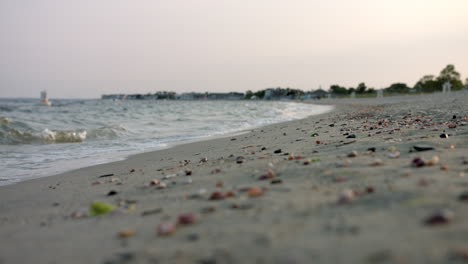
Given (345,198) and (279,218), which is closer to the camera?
(279,218)

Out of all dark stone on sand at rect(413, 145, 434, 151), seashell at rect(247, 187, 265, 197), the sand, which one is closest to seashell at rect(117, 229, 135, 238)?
the sand

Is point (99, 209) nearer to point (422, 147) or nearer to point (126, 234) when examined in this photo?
point (126, 234)

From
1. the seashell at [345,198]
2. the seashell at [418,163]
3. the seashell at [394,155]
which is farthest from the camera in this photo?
the seashell at [394,155]

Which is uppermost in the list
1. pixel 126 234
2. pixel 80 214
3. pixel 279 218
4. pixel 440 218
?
pixel 440 218

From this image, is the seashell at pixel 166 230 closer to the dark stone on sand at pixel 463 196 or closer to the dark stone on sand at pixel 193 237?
the dark stone on sand at pixel 193 237

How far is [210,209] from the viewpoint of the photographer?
8.92 ft

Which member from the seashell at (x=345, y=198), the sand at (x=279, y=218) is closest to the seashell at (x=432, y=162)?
the sand at (x=279, y=218)

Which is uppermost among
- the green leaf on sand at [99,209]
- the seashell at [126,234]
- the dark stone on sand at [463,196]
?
the dark stone on sand at [463,196]

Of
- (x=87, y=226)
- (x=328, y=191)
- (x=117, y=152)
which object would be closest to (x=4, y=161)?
(x=117, y=152)

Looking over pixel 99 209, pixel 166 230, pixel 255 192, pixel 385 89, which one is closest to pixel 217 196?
pixel 255 192

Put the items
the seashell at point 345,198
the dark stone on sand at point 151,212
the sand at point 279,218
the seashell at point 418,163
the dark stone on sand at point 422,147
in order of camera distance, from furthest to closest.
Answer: the dark stone on sand at point 422,147
the seashell at point 418,163
the dark stone on sand at point 151,212
the seashell at point 345,198
the sand at point 279,218

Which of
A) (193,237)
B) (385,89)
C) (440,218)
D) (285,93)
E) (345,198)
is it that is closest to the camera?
(440,218)

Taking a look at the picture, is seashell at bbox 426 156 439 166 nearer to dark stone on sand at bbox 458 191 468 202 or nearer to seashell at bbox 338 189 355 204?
dark stone on sand at bbox 458 191 468 202

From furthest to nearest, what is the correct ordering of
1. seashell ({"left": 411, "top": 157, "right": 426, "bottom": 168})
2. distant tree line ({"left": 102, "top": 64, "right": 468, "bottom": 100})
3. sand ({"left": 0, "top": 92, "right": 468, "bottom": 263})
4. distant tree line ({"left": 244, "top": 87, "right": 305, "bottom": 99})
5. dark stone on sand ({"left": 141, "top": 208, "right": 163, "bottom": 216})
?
distant tree line ({"left": 244, "top": 87, "right": 305, "bottom": 99}) < distant tree line ({"left": 102, "top": 64, "right": 468, "bottom": 100}) < seashell ({"left": 411, "top": 157, "right": 426, "bottom": 168}) < dark stone on sand ({"left": 141, "top": 208, "right": 163, "bottom": 216}) < sand ({"left": 0, "top": 92, "right": 468, "bottom": 263})
